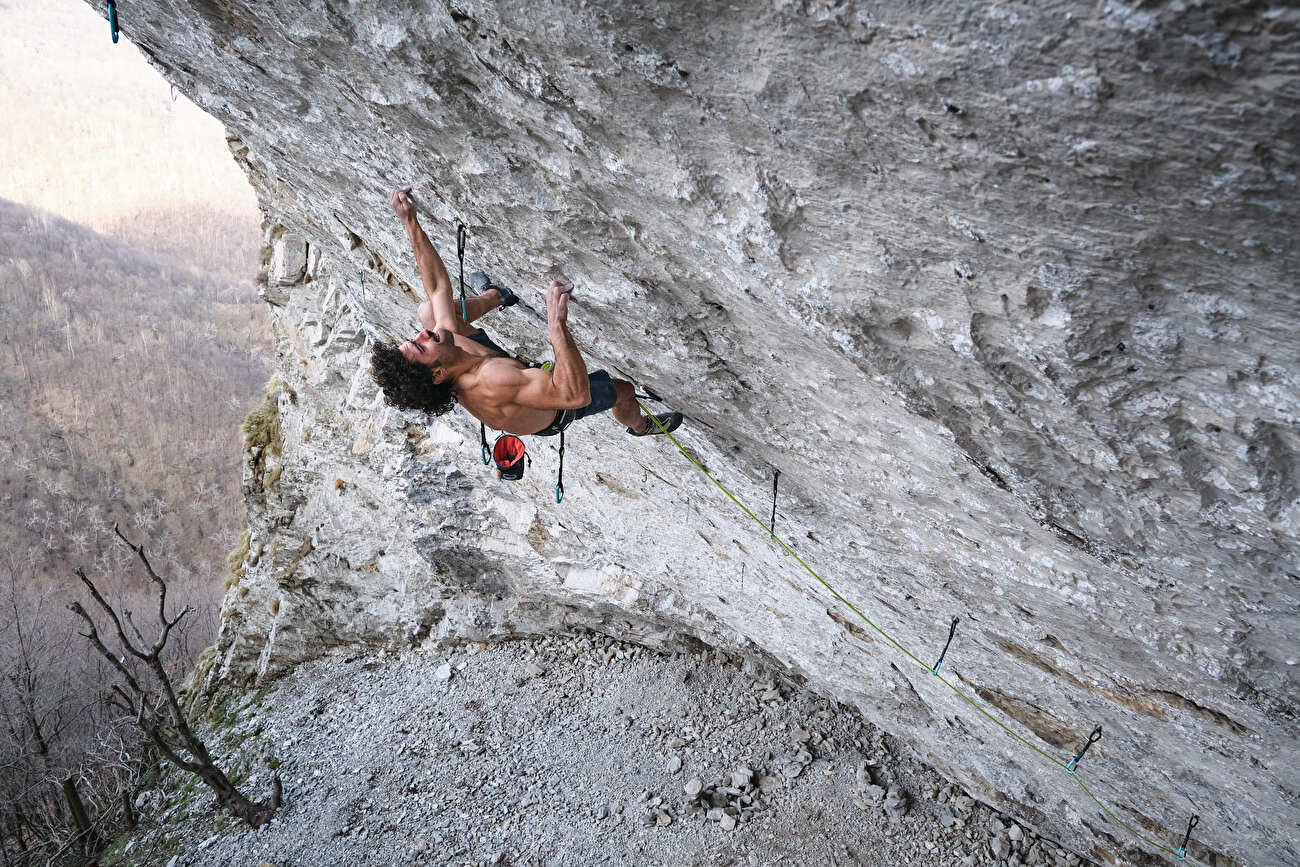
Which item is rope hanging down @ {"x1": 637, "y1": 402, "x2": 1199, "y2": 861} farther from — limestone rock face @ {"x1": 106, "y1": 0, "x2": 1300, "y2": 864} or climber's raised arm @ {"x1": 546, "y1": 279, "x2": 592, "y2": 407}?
climber's raised arm @ {"x1": 546, "y1": 279, "x2": 592, "y2": 407}

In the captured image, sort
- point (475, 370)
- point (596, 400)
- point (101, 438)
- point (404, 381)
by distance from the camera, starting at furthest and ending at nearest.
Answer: point (101, 438) < point (596, 400) < point (475, 370) < point (404, 381)

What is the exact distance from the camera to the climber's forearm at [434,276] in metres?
3.28

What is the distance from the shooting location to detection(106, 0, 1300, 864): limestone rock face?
1454mm

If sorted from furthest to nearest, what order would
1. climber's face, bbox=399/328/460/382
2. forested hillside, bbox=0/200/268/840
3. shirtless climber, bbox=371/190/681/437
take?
forested hillside, bbox=0/200/268/840 < climber's face, bbox=399/328/460/382 < shirtless climber, bbox=371/190/681/437

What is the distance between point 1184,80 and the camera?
49.8 inches

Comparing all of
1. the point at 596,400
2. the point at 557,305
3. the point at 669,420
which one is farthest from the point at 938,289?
the point at 669,420

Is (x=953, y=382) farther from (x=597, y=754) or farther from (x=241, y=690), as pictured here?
(x=241, y=690)

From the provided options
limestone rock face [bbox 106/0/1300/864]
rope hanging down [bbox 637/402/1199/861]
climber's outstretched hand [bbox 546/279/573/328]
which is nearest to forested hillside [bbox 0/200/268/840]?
rope hanging down [bbox 637/402/1199/861]

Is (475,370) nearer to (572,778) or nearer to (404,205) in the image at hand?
(404,205)

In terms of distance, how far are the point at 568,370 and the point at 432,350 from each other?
68 cm

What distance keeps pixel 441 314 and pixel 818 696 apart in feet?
15.7

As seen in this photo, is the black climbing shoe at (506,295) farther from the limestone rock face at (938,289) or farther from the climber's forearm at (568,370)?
the climber's forearm at (568,370)

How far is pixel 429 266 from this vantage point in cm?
331

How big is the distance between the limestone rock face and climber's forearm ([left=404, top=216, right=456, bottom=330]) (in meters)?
0.20
